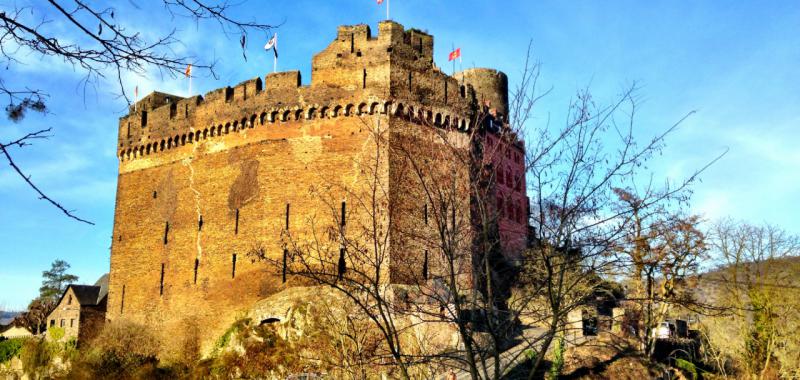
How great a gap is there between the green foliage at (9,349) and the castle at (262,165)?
903cm

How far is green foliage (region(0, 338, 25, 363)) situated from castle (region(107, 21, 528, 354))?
9.03 meters

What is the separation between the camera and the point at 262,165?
21.8m

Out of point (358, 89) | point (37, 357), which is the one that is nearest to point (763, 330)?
point (358, 89)

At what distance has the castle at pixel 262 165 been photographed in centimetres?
2069

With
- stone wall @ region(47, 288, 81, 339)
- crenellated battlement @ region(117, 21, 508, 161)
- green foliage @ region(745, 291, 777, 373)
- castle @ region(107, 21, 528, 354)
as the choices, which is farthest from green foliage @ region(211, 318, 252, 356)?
stone wall @ region(47, 288, 81, 339)

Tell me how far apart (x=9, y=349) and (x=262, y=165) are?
18660 millimetres

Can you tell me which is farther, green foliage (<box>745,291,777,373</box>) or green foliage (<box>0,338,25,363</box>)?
green foliage (<box>0,338,25,363</box>)

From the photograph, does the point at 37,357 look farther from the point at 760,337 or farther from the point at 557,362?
the point at 760,337

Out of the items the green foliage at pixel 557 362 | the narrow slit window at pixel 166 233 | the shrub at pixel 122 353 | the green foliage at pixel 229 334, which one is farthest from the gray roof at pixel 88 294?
the green foliage at pixel 557 362

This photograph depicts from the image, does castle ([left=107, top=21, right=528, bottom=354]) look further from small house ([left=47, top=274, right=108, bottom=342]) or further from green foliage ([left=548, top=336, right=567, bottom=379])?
small house ([left=47, top=274, right=108, bottom=342])

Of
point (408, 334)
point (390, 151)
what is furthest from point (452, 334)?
point (390, 151)

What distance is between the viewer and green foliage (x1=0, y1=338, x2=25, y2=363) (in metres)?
29.7

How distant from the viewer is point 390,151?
20.1m

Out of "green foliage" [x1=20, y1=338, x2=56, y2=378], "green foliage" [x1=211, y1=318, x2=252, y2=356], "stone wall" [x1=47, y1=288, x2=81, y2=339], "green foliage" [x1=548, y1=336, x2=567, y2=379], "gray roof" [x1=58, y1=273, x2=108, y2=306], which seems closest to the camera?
"green foliage" [x1=548, y1=336, x2=567, y2=379]
